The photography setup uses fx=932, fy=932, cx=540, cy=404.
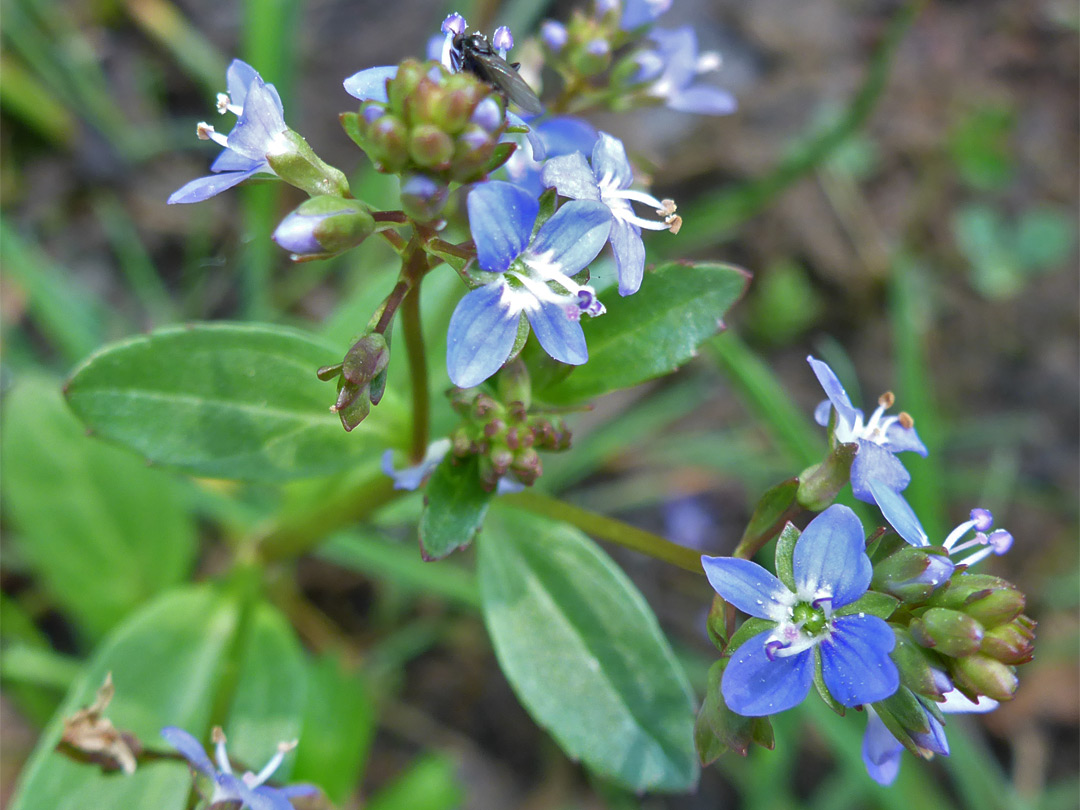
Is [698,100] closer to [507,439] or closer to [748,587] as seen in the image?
[507,439]

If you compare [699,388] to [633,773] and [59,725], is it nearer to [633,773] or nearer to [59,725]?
[633,773]

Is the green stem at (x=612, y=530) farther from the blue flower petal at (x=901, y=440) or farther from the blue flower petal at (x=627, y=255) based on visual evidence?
the blue flower petal at (x=627, y=255)

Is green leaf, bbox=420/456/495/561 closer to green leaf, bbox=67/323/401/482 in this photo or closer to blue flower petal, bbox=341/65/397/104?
green leaf, bbox=67/323/401/482

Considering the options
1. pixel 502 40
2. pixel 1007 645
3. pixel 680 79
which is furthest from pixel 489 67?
pixel 1007 645

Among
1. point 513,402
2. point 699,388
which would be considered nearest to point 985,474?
point 699,388

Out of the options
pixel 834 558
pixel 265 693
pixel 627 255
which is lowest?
pixel 265 693

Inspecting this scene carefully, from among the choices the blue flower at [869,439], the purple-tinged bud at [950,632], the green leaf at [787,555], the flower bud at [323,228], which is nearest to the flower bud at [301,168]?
the flower bud at [323,228]

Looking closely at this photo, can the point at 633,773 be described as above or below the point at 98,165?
below
